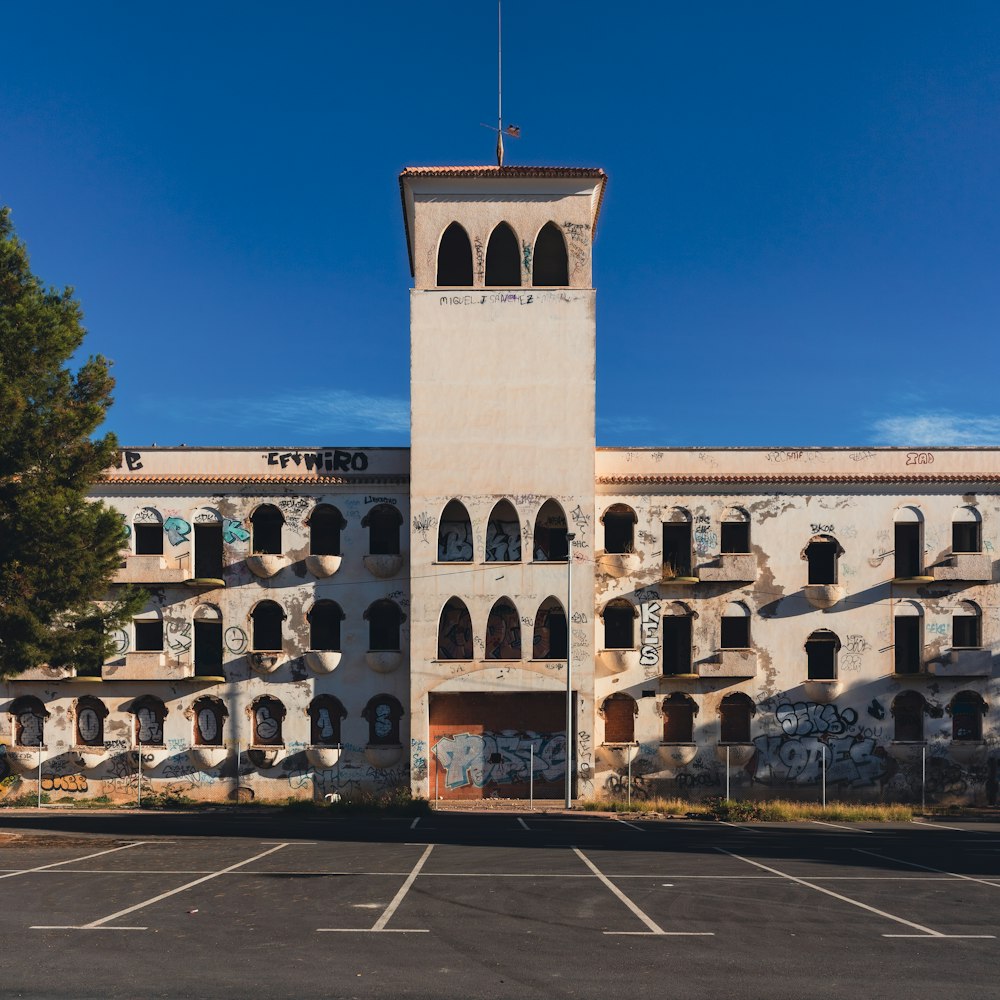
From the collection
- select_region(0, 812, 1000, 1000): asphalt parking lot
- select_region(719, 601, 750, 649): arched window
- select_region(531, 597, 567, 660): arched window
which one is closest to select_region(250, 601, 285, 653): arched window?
select_region(531, 597, 567, 660): arched window

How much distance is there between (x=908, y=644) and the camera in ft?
117

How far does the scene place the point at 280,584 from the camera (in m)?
35.2

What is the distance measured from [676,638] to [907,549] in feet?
28.4

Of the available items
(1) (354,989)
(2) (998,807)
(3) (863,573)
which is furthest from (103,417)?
(2) (998,807)

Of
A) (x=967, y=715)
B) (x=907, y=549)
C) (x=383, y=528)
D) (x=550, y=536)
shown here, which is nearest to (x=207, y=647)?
(x=383, y=528)

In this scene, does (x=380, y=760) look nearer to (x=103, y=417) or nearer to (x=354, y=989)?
(x=103, y=417)

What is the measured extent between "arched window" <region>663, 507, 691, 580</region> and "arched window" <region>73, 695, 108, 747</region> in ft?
64.8

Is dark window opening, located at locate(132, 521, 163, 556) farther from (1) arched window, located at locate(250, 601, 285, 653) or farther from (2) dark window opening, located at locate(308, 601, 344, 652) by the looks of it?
(2) dark window opening, located at locate(308, 601, 344, 652)

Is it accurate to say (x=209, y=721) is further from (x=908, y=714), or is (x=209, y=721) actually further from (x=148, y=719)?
(x=908, y=714)

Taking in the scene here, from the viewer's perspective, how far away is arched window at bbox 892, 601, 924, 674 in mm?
35094

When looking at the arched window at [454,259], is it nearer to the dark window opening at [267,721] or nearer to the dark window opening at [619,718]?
the dark window opening at [619,718]

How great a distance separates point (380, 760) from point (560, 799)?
610 centimetres

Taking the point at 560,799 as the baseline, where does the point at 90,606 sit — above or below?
above

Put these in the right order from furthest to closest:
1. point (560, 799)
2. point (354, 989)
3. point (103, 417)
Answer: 1. point (560, 799)
2. point (103, 417)
3. point (354, 989)
